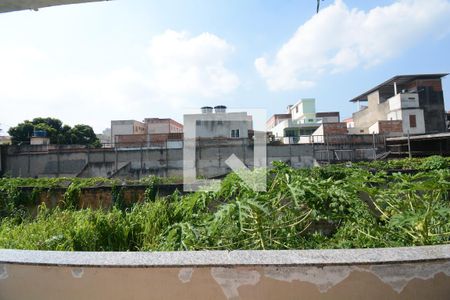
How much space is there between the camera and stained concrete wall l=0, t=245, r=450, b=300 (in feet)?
5.28

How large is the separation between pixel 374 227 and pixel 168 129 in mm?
34609

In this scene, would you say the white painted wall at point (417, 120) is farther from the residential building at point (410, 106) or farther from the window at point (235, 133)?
the window at point (235, 133)

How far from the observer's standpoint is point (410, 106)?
26.5m

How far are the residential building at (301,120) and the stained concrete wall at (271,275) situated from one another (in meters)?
28.3

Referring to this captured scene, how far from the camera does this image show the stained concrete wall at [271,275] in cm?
161

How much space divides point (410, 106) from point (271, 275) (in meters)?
29.8

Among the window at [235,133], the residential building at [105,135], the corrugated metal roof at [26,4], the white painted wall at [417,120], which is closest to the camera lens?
the corrugated metal roof at [26,4]

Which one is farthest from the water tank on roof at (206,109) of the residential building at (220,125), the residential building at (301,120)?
the residential building at (301,120)

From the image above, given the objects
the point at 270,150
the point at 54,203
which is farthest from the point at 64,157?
the point at 54,203

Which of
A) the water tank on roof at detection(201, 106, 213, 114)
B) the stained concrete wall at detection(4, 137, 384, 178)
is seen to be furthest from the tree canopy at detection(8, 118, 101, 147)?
the water tank on roof at detection(201, 106, 213, 114)

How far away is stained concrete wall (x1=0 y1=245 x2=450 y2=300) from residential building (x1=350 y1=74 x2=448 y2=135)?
87.5 feet

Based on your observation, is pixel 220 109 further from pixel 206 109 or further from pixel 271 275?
pixel 271 275

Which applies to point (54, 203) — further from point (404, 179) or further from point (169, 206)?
point (404, 179)

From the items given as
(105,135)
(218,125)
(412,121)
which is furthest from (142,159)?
(105,135)
